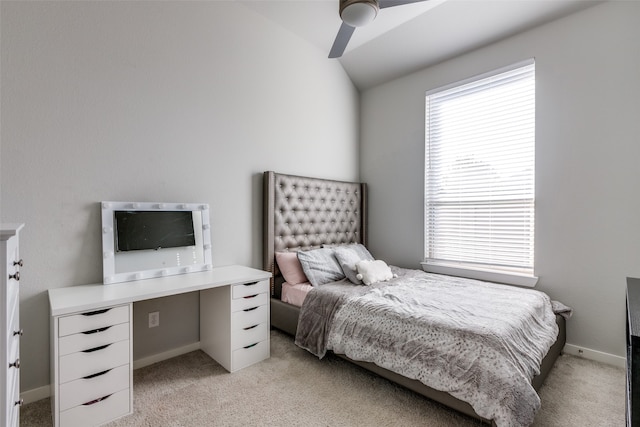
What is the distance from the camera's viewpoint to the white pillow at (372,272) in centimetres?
263

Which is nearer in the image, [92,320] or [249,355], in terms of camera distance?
[92,320]

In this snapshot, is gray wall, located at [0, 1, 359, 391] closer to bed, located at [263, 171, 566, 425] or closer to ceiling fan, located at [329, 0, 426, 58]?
bed, located at [263, 171, 566, 425]

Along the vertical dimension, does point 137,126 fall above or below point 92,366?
above

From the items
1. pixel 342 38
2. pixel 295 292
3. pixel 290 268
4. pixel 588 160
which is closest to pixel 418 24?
pixel 342 38

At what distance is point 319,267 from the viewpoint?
9.07 ft

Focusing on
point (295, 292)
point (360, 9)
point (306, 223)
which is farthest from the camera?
point (306, 223)

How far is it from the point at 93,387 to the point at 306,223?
2079 mm

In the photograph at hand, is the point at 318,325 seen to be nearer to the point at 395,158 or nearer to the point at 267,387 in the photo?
the point at 267,387

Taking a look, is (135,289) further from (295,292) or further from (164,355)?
(295,292)

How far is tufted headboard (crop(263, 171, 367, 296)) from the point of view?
9.36ft

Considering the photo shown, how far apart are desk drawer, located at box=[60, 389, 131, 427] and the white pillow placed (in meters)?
1.78

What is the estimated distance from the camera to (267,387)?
1967mm

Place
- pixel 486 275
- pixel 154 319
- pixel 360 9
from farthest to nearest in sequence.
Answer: pixel 486 275 → pixel 154 319 → pixel 360 9

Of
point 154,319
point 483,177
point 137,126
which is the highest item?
point 137,126
